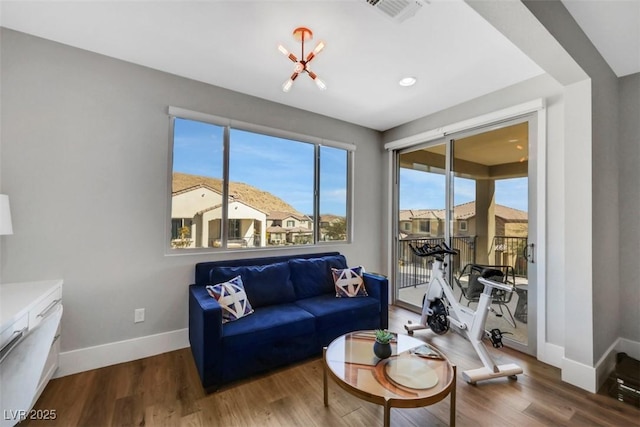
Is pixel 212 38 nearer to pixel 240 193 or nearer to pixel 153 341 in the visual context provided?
pixel 240 193

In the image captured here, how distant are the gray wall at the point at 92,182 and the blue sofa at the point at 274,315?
1.67 ft

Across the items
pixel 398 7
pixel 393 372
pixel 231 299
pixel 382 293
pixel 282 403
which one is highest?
pixel 398 7

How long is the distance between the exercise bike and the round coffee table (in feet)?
2.04

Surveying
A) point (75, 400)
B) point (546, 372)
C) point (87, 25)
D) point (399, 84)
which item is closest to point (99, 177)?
point (87, 25)

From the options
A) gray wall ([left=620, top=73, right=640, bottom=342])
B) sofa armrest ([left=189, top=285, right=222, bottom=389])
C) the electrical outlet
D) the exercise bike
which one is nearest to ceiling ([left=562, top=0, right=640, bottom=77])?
gray wall ([left=620, top=73, right=640, bottom=342])

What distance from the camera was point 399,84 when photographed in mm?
2811

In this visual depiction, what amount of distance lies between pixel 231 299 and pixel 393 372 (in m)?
1.42

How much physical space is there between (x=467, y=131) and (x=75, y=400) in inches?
171

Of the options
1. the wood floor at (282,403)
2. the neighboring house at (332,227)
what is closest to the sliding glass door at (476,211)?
the wood floor at (282,403)

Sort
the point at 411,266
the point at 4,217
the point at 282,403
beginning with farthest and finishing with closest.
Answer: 1. the point at 411,266
2. the point at 282,403
3. the point at 4,217

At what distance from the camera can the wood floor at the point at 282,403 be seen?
1725 millimetres

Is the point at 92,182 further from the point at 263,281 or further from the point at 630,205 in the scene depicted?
the point at 630,205

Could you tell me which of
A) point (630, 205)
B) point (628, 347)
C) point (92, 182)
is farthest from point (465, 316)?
point (92, 182)

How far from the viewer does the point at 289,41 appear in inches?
84.0
